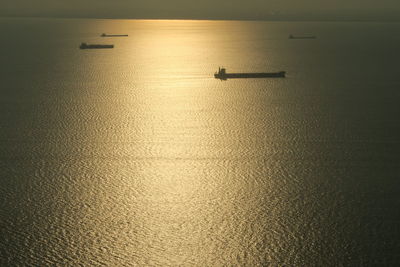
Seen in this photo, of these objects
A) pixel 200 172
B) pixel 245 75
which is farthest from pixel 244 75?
pixel 200 172

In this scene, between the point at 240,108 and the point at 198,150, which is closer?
the point at 198,150

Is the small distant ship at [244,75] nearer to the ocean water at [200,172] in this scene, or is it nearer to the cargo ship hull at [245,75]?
the cargo ship hull at [245,75]

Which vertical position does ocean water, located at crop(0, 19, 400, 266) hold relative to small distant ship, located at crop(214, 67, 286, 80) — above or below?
below

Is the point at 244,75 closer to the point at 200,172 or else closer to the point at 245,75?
the point at 245,75

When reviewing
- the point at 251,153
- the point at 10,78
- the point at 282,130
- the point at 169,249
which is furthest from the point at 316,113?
the point at 10,78

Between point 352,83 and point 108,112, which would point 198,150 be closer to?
point 108,112

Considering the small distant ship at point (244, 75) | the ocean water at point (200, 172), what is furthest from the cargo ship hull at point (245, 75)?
the ocean water at point (200, 172)

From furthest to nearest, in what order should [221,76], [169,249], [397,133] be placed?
1. [221,76]
2. [397,133]
3. [169,249]

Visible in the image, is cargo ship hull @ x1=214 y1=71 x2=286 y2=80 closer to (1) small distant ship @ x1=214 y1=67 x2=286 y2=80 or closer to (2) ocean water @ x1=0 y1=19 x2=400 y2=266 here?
(1) small distant ship @ x1=214 y1=67 x2=286 y2=80

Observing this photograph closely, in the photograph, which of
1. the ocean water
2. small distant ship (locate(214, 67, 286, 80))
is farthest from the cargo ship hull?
the ocean water
